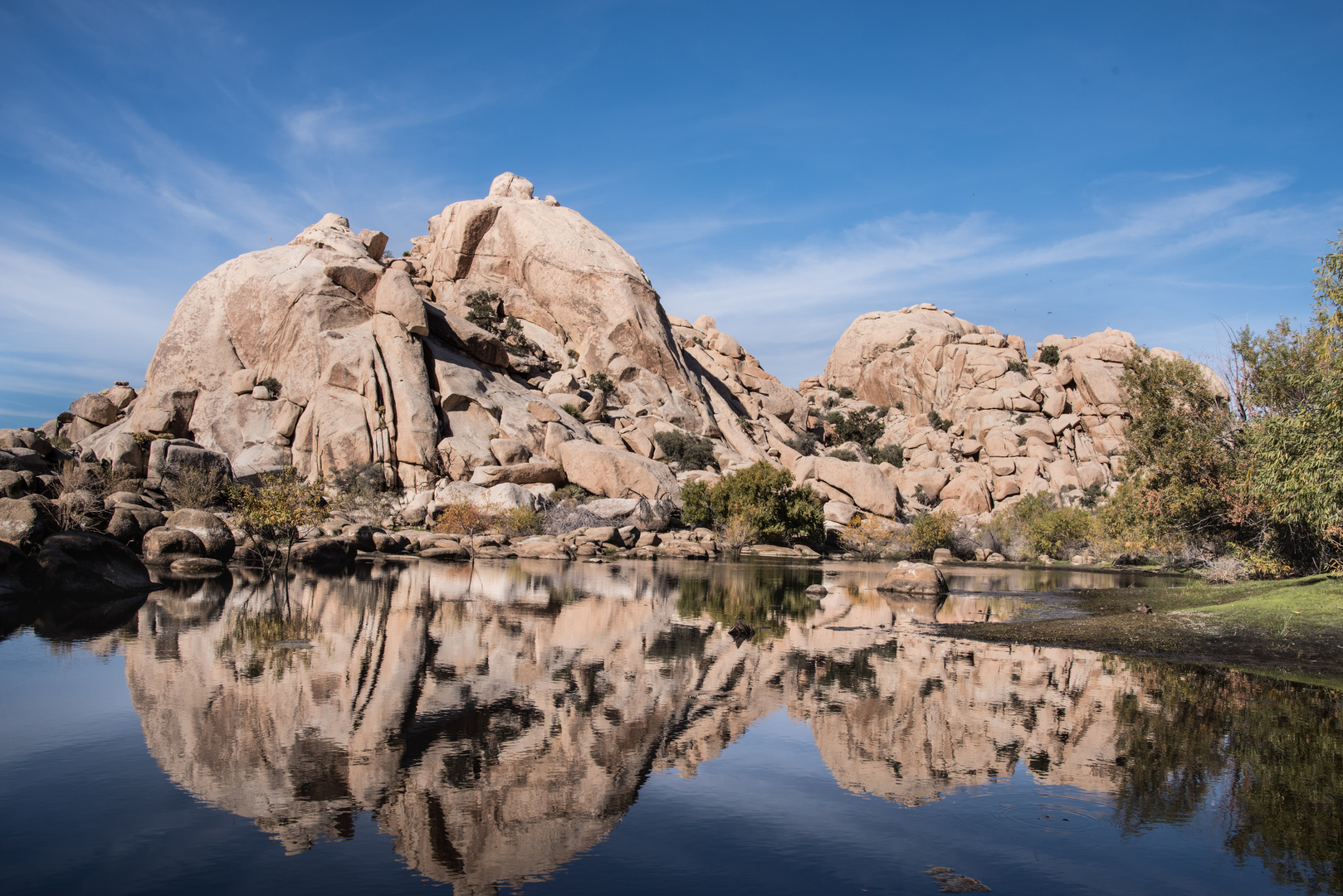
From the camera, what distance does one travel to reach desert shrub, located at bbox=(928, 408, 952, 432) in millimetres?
105062

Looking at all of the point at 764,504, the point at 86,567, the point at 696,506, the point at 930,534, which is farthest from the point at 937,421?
the point at 86,567

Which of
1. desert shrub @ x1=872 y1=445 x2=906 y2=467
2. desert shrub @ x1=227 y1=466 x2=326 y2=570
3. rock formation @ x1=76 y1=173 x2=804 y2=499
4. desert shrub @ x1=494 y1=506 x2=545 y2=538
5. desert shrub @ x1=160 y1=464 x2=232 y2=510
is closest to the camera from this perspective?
desert shrub @ x1=227 y1=466 x2=326 y2=570

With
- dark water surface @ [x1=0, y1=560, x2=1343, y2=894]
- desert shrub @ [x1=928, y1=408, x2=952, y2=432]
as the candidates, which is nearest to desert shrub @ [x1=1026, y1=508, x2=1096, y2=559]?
desert shrub @ [x1=928, y1=408, x2=952, y2=432]

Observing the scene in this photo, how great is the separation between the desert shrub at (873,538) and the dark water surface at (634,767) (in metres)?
49.2

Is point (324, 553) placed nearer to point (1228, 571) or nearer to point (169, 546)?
point (169, 546)

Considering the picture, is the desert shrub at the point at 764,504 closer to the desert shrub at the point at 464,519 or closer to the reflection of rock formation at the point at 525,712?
the desert shrub at the point at 464,519

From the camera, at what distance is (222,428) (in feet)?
224


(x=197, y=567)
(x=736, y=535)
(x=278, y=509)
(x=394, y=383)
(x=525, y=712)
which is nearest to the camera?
(x=525, y=712)

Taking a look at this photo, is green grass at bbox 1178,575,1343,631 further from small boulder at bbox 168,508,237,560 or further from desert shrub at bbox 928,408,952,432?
desert shrub at bbox 928,408,952,432

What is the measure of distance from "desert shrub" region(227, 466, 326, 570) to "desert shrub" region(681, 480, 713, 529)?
31672 mm

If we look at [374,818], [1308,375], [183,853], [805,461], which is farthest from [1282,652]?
[805,461]

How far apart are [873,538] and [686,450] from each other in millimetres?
19368

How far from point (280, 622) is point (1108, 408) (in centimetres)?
9589

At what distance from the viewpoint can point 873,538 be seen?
68750 millimetres
